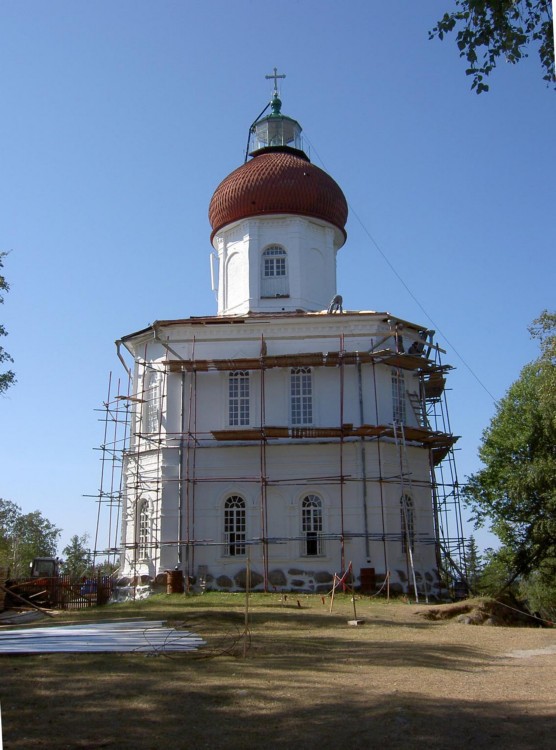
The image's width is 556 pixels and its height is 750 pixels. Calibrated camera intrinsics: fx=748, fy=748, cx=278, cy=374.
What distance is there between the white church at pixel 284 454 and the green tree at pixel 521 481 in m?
3.74

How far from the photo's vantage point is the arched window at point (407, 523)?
2366 centimetres

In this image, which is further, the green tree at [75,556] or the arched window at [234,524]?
the green tree at [75,556]

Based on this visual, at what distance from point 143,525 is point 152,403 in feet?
14.0

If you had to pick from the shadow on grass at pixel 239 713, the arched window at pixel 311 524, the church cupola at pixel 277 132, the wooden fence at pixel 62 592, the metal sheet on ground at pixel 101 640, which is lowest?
the shadow on grass at pixel 239 713

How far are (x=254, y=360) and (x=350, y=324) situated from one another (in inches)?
142

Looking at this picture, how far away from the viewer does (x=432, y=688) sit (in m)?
9.09

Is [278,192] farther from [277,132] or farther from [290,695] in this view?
[290,695]

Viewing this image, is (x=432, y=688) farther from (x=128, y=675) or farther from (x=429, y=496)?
(x=429, y=496)

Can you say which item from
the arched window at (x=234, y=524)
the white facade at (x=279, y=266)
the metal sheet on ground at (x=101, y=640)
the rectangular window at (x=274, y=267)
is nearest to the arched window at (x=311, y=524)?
the arched window at (x=234, y=524)

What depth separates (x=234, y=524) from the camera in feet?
80.8

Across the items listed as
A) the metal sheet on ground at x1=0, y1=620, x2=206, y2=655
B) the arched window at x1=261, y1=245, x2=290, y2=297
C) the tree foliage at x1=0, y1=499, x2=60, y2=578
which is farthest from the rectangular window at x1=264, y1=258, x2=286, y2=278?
the tree foliage at x1=0, y1=499, x2=60, y2=578

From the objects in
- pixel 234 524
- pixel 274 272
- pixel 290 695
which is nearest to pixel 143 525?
pixel 234 524

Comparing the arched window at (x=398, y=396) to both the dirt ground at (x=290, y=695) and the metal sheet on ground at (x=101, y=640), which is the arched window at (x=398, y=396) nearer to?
the dirt ground at (x=290, y=695)

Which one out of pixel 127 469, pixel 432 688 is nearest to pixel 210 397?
pixel 127 469
